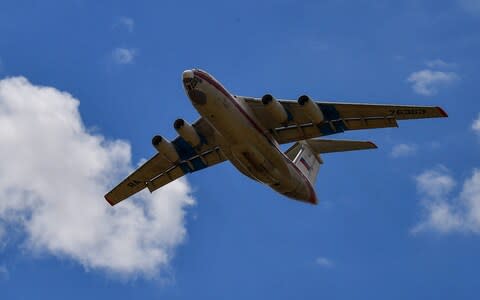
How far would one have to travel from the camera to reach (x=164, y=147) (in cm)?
3050

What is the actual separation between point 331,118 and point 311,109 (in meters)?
1.36

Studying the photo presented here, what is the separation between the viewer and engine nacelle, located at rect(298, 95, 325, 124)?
91.5 ft

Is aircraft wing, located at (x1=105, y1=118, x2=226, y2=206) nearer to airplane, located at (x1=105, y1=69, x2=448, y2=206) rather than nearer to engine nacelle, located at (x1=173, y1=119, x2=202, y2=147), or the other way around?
airplane, located at (x1=105, y1=69, x2=448, y2=206)

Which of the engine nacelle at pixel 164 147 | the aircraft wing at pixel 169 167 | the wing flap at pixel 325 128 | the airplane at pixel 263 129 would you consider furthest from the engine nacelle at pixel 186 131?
the wing flap at pixel 325 128

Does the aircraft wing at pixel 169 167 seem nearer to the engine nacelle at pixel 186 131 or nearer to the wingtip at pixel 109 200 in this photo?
the wingtip at pixel 109 200

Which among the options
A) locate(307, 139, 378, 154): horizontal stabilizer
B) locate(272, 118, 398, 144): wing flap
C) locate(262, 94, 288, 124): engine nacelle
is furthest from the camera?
locate(307, 139, 378, 154): horizontal stabilizer

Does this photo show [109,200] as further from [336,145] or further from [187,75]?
[336,145]

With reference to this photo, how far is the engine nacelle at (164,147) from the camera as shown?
30484 millimetres

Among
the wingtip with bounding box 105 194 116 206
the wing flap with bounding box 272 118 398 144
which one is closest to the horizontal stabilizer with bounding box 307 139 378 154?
the wing flap with bounding box 272 118 398 144

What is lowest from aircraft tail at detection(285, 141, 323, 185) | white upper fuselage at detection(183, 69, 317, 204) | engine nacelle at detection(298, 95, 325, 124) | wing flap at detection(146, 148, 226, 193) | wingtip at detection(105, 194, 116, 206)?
wingtip at detection(105, 194, 116, 206)

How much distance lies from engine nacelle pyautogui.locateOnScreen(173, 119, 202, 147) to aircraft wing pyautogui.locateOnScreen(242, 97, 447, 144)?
248 centimetres

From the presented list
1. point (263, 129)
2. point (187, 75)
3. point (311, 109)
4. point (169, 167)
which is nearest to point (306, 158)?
point (263, 129)

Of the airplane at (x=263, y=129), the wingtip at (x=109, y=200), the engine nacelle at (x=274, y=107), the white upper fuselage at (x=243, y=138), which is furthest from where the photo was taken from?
the wingtip at (x=109, y=200)

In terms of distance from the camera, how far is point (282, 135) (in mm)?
29688
